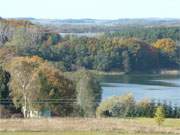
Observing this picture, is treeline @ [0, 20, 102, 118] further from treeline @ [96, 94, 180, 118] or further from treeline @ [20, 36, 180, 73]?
treeline @ [20, 36, 180, 73]

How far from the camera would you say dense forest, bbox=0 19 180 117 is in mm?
20266

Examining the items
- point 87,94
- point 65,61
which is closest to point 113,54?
point 65,61

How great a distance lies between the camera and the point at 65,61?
2183 inches

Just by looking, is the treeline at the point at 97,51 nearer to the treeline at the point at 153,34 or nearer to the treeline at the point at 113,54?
the treeline at the point at 113,54

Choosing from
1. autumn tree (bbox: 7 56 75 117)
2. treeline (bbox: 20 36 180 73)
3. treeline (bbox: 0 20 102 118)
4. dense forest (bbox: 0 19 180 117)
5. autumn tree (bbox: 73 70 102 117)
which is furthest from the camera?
treeline (bbox: 20 36 180 73)

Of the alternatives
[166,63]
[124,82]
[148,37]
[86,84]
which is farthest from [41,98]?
[148,37]

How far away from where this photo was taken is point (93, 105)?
21656 mm

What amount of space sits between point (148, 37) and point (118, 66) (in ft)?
60.0

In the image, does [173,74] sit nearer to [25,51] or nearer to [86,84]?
[25,51]

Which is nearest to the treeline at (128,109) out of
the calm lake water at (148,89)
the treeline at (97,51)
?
the calm lake water at (148,89)

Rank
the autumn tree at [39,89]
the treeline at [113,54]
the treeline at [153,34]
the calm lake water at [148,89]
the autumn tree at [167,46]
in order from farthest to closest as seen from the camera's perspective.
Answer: the treeline at [153,34] → the autumn tree at [167,46] → the treeline at [113,54] → the calm lake water at [148,89] → the autumn tree at [39,89]

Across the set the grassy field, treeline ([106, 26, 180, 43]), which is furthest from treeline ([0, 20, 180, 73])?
the grassy field

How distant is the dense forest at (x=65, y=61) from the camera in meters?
20.3

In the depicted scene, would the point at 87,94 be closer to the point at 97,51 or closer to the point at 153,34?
the point at 97,51
